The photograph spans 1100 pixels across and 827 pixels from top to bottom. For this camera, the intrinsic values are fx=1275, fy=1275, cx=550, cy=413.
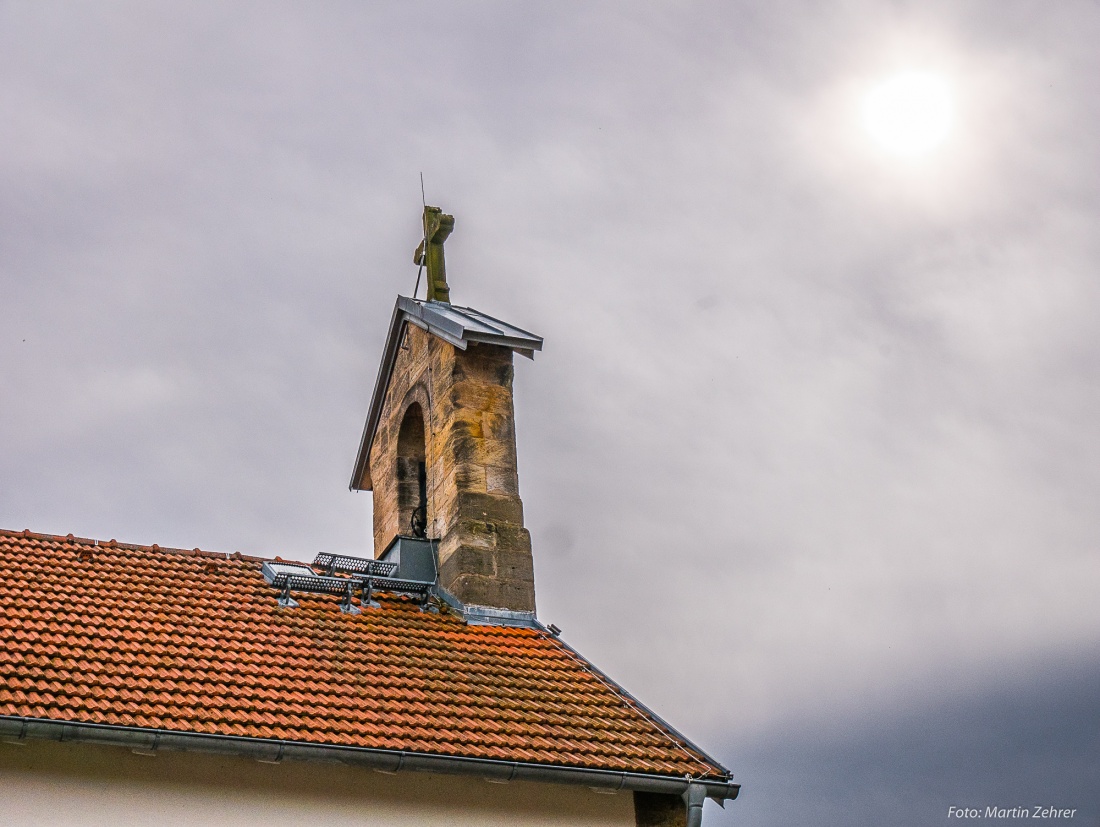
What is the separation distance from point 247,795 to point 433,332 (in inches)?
228

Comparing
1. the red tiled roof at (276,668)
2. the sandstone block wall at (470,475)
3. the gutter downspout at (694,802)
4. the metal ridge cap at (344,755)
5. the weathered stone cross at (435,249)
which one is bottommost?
the gutter downspout at (694,802)

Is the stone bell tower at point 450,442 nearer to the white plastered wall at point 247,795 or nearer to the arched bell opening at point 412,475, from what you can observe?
the arched bell opening at point 412,475

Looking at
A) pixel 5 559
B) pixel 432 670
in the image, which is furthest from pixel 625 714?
pixel 5 559

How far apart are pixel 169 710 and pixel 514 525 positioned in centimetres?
453

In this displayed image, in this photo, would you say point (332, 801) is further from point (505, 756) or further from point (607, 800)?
point (607, 800)

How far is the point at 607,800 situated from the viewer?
9008mm

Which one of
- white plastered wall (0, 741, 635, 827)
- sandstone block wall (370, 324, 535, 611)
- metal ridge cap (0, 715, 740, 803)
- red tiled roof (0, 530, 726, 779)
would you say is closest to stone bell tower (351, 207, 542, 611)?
sandstone block wall (370, 324, 535, 611)

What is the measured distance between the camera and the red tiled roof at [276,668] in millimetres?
8062

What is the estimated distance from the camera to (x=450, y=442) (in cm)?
1216

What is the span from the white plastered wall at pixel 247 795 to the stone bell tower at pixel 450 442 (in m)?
2.67

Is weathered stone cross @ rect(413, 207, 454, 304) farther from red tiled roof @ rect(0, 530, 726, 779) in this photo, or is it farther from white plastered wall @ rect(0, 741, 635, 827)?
white plastered wall @ rect(0, 741, 635, 827)

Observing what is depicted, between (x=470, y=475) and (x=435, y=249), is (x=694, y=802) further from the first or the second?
(x=435, y=249)

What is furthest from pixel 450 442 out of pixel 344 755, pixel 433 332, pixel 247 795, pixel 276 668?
pixel 247 795

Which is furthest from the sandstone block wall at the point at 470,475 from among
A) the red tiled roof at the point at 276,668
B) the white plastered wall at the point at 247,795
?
the white plastered wall at the point at 247,795
